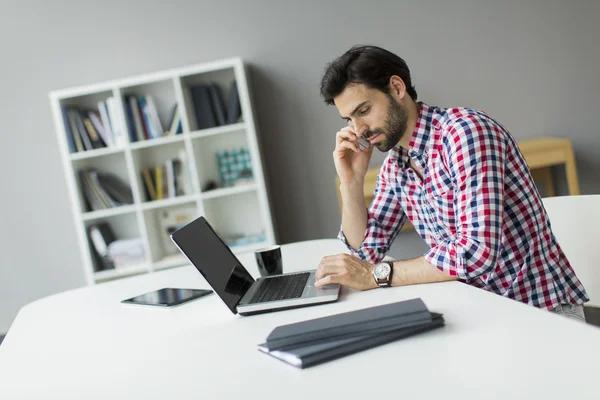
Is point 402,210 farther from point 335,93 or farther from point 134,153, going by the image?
point 134,153

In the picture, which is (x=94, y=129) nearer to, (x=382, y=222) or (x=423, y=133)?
(x=382, y=222)

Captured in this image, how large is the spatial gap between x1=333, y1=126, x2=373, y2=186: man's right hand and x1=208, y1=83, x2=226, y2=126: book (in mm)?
1915

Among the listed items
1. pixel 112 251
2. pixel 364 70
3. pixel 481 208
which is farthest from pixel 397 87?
pixel 112 251

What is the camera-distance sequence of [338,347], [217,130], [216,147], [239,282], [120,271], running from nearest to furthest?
[338,347]
[239,282]
[217,130]
[120,271]
[216,147]

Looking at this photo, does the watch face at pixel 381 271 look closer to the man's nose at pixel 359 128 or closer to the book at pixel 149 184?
the man's nose at pixel 359 128

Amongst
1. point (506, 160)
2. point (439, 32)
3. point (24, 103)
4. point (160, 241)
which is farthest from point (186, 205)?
point (506, 160)

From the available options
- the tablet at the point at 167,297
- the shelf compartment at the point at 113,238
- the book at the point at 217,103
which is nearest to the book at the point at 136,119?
the book at the point at 217,103

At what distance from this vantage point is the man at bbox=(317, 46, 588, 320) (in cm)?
146

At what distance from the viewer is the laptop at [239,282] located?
1414 mm

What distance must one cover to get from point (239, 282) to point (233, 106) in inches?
86.9

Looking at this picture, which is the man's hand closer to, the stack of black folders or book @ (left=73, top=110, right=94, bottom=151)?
the stack of black folders

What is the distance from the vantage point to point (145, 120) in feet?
12.4

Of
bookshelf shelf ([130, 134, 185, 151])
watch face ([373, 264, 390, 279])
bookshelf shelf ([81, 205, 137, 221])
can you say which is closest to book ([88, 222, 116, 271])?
bookshelf shelf ([81, 205, 137, 221])

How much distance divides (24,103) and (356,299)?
10.7 feet
